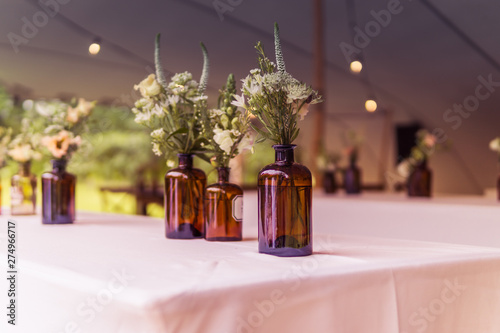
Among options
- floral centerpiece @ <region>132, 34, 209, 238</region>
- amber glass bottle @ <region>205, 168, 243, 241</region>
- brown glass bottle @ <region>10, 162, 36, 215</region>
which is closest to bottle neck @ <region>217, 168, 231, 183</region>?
amber glass bottle @ <region>205, 168, 243, 241</region>

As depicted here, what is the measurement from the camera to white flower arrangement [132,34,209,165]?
66.1 inches

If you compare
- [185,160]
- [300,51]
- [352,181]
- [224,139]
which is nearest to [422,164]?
[352,181]

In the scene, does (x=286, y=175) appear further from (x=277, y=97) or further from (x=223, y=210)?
(x=223, y=210)

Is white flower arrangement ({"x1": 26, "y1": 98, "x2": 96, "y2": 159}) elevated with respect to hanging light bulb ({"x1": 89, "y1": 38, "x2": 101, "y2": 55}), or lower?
lower

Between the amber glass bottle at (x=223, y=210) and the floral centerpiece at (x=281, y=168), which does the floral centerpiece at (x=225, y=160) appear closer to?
the amber glass bottle at (x=223, y=210)

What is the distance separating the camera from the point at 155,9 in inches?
211

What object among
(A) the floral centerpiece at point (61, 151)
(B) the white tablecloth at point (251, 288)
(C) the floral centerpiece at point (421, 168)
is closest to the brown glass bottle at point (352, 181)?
(C) the floral centerpiece at point (421, 168)

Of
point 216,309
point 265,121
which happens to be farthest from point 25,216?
point 216,309

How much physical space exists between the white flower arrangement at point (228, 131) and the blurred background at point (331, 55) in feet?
10.0

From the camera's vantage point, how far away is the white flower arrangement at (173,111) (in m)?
1.68

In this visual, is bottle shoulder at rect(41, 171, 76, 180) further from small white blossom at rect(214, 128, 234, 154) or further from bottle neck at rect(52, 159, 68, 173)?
small white blossom at rect(214, 128, 234, 154)

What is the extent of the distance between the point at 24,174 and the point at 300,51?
441cm

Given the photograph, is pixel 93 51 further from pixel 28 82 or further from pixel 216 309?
pixel 28 82

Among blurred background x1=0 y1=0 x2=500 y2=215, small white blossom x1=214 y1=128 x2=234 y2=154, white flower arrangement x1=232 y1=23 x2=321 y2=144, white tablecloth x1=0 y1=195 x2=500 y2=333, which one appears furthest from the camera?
blurred background x1=0 y1=0 x2=500 y2=215
